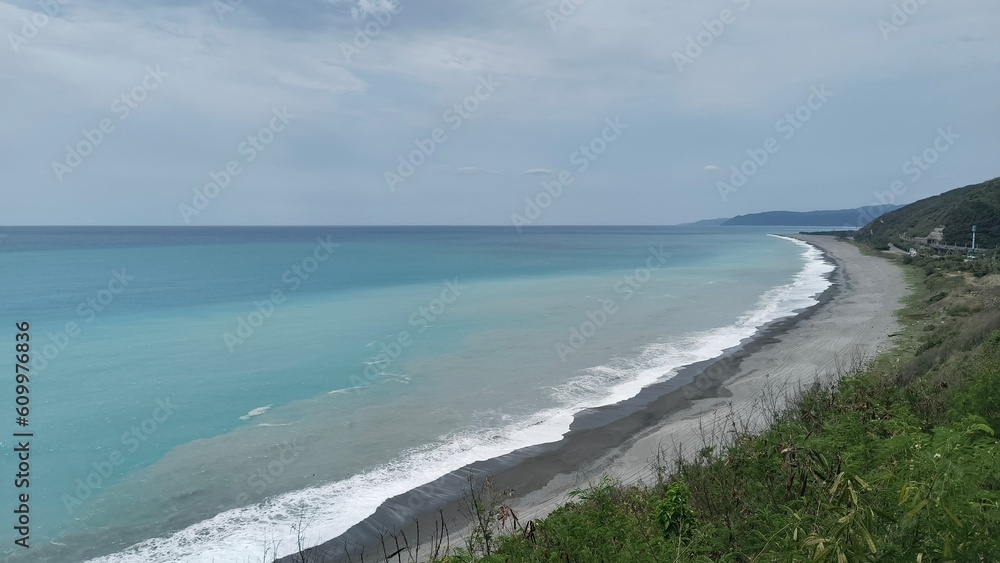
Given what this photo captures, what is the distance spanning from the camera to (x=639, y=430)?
569 inches

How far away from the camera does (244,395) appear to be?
18.8 m

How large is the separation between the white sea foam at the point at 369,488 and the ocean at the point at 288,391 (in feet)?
0.16

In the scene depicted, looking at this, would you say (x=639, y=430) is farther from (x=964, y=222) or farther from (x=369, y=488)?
(x=964, y=222)

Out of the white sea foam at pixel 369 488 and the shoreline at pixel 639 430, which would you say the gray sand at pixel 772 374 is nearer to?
the shoreline at pixel 639 430

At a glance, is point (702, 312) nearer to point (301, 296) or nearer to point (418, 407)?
point (418, 407)

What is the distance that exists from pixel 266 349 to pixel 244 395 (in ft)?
23.0

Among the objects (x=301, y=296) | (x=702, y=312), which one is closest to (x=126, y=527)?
(x=702, y=312)

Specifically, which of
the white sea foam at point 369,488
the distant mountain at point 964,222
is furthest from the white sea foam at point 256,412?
the distant mountain at point 964,222

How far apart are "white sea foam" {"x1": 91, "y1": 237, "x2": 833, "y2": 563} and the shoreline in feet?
1.21

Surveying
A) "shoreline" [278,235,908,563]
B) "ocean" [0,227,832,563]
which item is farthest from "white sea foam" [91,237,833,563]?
"shoreline" [278,235,908,563]

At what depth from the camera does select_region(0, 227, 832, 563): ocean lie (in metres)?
11.0

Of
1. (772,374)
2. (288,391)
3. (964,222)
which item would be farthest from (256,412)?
(964,222)

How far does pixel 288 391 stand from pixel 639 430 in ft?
37.3

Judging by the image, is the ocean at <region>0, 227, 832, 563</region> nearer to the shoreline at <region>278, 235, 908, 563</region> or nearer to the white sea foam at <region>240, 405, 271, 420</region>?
the white sea foam at <region>240, 405, 271, 420</region>
